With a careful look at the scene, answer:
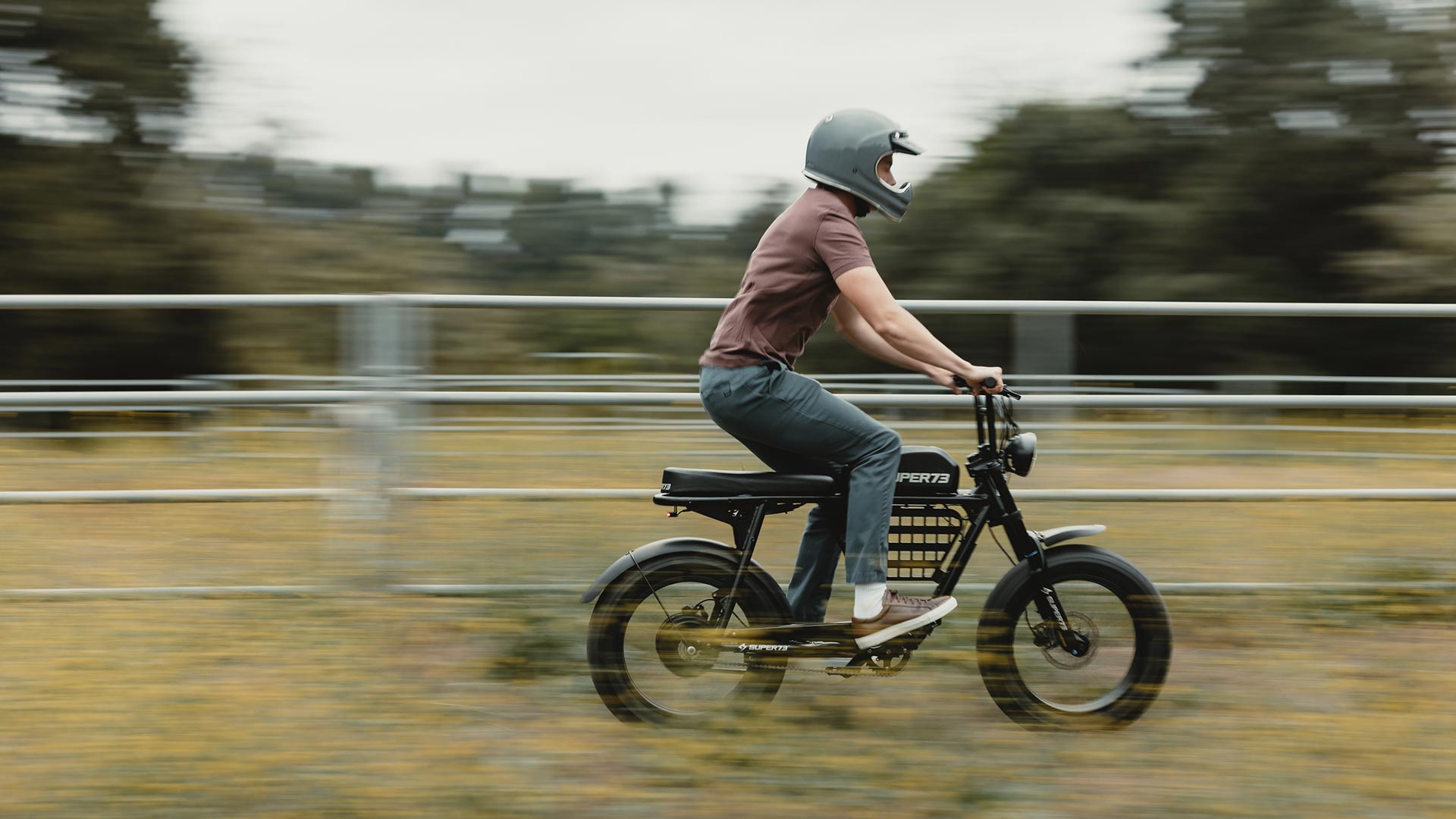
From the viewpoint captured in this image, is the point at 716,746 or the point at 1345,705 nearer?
the point at 716,746

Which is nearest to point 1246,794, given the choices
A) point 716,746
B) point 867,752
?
point 867,752

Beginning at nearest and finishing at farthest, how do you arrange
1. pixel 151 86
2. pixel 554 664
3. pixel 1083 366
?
1. pixel 554 664
2. pixel 1083 366
3. pixel 151 86

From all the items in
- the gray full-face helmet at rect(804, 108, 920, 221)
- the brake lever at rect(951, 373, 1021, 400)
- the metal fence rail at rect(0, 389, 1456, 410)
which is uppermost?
the gray full-face helmet at rect(804, 108, 920, 221)

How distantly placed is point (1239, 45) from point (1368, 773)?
17371 millimetres

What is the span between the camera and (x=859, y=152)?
398cm

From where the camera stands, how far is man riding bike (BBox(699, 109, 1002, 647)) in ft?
13.0

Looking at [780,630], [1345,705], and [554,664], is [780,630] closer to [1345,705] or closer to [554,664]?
[554,664]

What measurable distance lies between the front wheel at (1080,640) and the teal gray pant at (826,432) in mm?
437

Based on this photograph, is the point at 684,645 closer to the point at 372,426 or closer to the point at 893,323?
the point at 893,323

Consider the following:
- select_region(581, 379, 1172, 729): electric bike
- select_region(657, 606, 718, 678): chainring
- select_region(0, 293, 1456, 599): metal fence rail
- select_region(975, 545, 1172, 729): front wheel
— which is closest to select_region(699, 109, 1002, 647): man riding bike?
select_region(581, 379, 1172, 729): electric bike

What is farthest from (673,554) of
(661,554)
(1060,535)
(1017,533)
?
(1060,535)

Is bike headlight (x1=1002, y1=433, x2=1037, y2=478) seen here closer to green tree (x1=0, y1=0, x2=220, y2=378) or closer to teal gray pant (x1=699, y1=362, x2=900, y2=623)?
teal gray pant (x1=699, y1=362, x2=900, y2=623)

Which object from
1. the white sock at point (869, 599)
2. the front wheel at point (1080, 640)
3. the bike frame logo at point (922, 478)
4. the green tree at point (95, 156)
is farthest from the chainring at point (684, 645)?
the green tree at point (95, 156)

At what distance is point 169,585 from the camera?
5.34m
